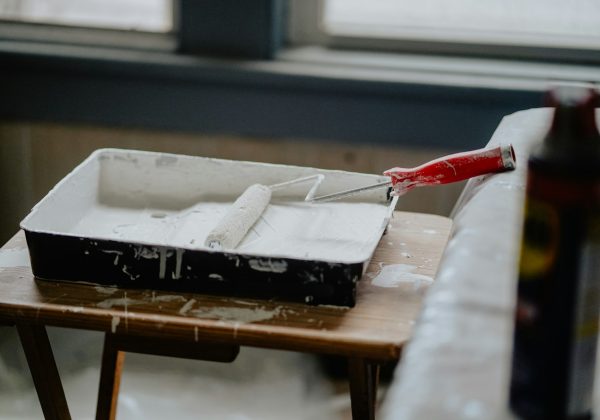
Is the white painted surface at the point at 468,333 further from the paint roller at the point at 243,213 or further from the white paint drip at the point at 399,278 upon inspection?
the paint roller at the point at 243,213

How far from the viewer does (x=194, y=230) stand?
1215 mm

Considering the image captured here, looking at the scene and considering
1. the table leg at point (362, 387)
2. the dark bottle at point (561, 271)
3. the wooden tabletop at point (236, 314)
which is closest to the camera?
the dark bottle at point (561, 271)

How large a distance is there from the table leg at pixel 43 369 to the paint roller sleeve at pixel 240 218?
0.26m

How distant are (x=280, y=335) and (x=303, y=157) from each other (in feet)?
3.32

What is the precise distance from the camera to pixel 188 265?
1074 millimetres

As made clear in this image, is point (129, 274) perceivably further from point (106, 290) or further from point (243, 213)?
point (243, 213)

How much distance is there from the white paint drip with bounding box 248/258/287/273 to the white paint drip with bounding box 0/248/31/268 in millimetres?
326

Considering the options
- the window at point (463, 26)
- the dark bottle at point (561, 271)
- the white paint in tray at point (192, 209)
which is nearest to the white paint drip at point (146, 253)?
the white paint in tray at point (192, 209)

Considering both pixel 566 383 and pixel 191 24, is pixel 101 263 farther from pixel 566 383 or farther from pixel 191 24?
pixel 191 24

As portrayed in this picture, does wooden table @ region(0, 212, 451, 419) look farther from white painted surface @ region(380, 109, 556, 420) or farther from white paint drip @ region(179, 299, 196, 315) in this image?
white painted surface @ region(380, 109, 556, 420)

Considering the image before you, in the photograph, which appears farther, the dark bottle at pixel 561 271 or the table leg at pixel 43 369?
the table leg at pixel 43 369

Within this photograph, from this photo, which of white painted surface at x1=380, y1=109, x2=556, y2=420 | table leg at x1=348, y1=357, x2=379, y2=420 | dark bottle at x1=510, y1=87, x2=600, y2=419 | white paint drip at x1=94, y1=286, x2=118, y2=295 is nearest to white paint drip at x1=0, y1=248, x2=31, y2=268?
white paint drip at x1=94, y1=286, x2=118, y2=295

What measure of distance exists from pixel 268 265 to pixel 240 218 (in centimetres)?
13

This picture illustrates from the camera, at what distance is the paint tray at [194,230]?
1.06 meters
